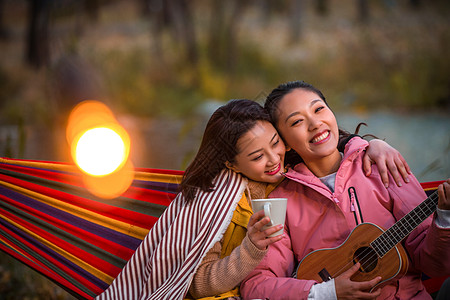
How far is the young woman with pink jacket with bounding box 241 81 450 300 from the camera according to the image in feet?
4.77

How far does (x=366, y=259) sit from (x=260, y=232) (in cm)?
39

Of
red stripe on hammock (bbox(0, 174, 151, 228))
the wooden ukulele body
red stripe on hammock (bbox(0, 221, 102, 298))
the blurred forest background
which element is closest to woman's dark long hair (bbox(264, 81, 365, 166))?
the wooden ukulele body

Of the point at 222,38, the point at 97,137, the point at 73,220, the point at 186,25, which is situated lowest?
the point at 73,220

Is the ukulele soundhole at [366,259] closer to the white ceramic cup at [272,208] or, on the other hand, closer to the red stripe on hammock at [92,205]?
the white ceramic cup at [272,208]

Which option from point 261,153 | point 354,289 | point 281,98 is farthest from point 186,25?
point 354,289

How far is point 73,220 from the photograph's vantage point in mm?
2131

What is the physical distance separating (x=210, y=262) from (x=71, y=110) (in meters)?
5.77

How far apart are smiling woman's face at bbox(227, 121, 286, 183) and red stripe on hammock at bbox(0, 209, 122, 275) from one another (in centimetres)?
80

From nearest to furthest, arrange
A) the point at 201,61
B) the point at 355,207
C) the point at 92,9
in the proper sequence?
the point at 355,207
the point at 201,61
the point at 92,9

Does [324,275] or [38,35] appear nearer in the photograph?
[324,275]

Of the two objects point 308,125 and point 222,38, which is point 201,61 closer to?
point 222,38

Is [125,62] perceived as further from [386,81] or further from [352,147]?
[352,147]

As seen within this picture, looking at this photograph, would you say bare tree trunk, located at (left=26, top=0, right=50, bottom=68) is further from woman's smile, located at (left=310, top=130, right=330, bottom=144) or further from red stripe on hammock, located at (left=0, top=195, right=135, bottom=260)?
woman's smile, located at (left=310, top=130, right=330, bottom=144)

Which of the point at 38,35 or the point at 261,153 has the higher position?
the point at 38,35
